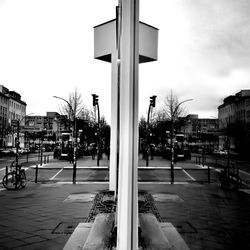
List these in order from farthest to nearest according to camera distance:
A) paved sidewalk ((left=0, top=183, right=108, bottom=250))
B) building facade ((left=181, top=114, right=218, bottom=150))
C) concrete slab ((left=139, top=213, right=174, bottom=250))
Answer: building facade ((left=181, top=114, right=218, bottom=150))
paved sidewalk ((left=0, top=183, right=108, bottom=250))
concrete slab ((left=139, top=213, right=174, bottom=250))

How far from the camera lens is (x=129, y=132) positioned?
178 cm

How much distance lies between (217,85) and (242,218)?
8.74ft

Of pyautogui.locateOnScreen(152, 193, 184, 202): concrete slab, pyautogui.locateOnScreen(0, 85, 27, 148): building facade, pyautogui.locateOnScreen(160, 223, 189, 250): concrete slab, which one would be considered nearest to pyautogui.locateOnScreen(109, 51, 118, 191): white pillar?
pyautogui.locateOnScreen(160, 223, 189, 250): concrete slab

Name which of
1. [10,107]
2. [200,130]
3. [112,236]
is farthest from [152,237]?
[200,130]

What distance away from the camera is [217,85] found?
278cm

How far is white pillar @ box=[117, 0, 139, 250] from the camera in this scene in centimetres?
178

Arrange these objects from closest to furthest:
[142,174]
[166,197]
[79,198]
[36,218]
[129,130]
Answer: [129,130], [36,218], [79,198], [166,197], [142,174]

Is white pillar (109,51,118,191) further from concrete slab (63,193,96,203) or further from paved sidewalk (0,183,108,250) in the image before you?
concrete slab (63,193,96,203)

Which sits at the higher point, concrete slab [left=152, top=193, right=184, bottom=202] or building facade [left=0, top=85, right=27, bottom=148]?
building facade [left=0, top=85, right=27, bottom=148]

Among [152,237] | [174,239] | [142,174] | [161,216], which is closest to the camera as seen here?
[152,237]

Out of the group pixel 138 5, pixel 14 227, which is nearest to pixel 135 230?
pixel 138 5

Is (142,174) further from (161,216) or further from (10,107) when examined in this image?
(10,107)

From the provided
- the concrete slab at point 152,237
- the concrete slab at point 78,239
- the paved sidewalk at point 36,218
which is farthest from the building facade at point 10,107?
the concrete slab at point 152,237

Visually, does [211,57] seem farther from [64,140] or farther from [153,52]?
[64,140]
